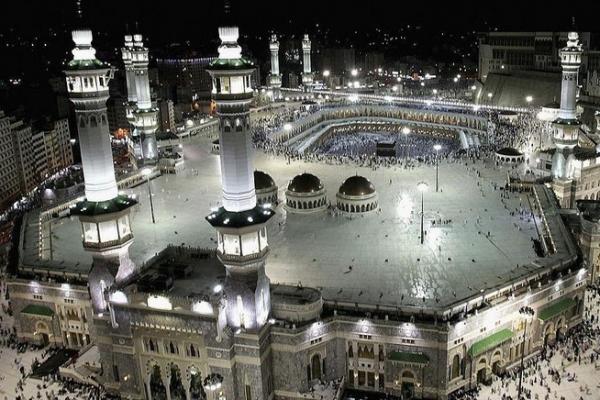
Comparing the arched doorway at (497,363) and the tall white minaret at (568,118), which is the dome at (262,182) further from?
the arched doorway at (497,363)

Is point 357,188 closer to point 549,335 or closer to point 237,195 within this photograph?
point 549,335

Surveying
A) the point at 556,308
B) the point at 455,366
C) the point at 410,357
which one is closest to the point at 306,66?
the point at 556,308

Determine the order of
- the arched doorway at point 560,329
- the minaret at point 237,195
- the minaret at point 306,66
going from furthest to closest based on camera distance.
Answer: the minaret at point 306,66 → the arched doorway at point 560,329 → the minaret at point 237,195

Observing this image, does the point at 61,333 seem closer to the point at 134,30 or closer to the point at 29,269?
the point at 29,269

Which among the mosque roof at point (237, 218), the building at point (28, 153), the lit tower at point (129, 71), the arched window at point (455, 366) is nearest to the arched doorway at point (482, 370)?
the arched window at point (455, 366)

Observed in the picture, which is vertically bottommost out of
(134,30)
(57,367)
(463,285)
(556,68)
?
(57,367)

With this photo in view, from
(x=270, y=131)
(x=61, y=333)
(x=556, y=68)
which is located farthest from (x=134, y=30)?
(x=556, y=68)
